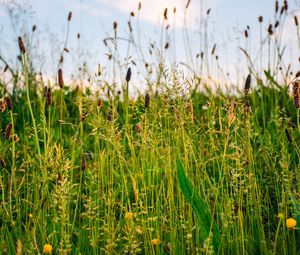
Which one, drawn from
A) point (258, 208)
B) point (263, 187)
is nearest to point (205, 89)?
point (263, 187)

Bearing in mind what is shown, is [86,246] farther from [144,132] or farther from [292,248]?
[292,248]

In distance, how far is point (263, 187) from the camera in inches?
92.2

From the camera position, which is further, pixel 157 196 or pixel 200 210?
pixel 157 196

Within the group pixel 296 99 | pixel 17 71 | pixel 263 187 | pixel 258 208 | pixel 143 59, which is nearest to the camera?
pixel 296 99

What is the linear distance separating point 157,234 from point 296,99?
0.71 metres

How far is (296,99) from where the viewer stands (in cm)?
157

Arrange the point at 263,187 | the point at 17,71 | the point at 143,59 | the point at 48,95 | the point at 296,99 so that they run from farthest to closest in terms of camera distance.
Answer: the point at 17,71
the point at 143,59
the point at 263,187
the point at 48,95
the point at 296,99

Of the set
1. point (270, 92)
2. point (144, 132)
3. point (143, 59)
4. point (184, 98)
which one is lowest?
point (144, 132)

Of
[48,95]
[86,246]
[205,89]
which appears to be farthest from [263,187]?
[205,89]

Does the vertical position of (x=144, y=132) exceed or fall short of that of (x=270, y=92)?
it falls short

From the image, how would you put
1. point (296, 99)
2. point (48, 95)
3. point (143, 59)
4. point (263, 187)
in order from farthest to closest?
point (143, 59)
point (263, 187)
point (48, 95)
point (296, 99)

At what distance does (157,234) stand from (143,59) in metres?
2.29

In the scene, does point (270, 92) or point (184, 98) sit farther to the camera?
point (270, 92)

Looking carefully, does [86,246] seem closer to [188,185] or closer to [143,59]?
[188,185]
